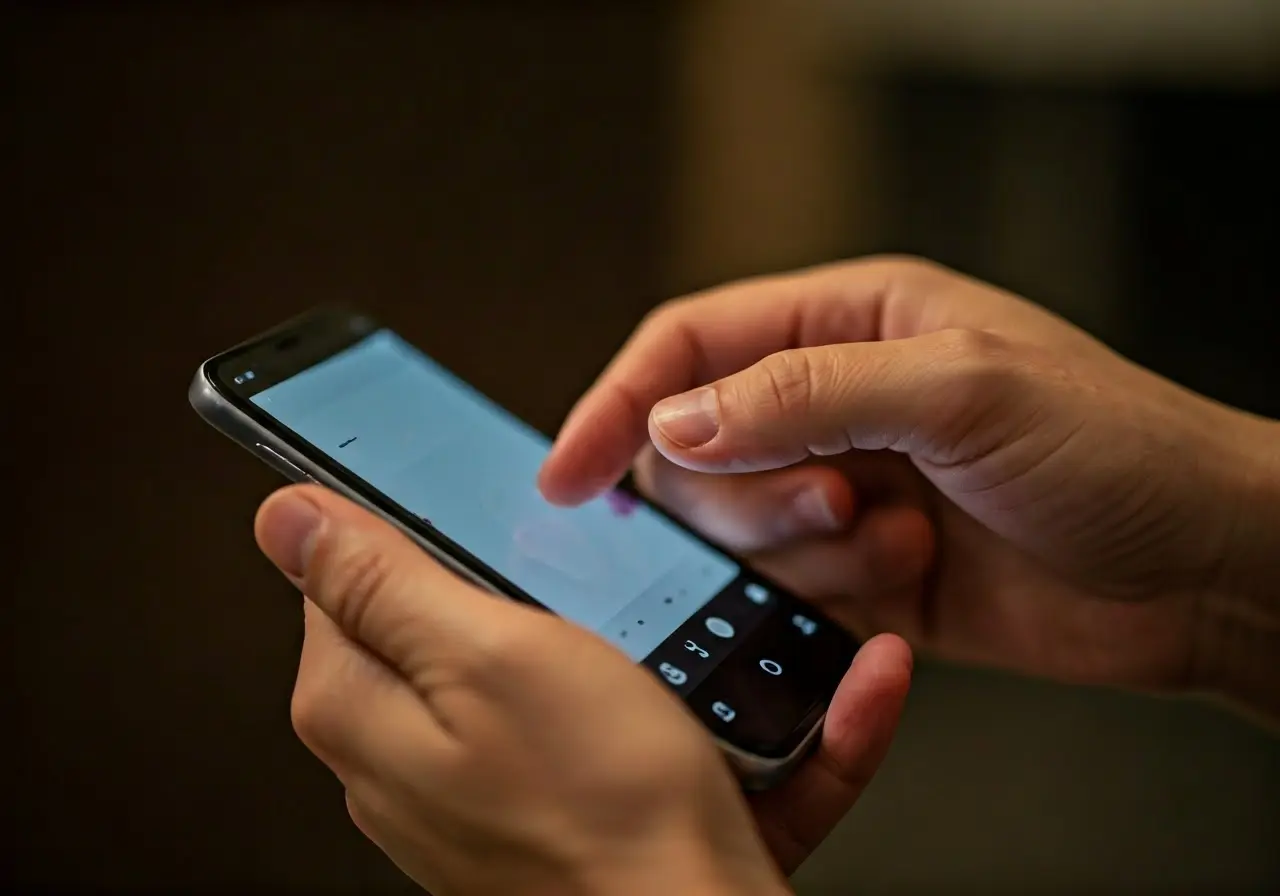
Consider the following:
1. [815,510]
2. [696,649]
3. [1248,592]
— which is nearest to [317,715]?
[696,649]

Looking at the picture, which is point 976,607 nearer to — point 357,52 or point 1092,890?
point 1092,890

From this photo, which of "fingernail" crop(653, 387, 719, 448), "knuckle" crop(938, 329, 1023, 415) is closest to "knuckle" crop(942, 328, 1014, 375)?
"knuckle" crop(938, 329, 1023, 415)

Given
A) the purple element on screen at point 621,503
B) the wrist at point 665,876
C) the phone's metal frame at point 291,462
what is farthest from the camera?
the purple element on screen at point 621,503

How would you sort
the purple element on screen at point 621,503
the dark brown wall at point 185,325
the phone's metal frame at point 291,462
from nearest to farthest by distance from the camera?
the phone's metal frame at point 291,462
the purple element on screen at point 621,503
the dark brown wall at point 185,325

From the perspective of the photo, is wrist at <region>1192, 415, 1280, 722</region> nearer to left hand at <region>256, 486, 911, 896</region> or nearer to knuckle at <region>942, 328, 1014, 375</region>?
knuckle at <region>942, 328, 1014, 375</region>

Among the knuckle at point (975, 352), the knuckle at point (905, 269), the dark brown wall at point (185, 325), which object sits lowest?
the dark brown wall at point (185, 325)

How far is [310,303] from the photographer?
867 millimetres

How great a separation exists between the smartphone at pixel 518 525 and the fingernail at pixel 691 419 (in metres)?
0.07

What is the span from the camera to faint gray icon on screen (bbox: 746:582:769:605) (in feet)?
1.81

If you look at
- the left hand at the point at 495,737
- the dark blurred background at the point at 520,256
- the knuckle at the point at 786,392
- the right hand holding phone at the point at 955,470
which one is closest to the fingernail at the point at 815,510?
the right hand holding phone at the point at 955,470

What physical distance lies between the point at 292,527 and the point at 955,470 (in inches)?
12.2

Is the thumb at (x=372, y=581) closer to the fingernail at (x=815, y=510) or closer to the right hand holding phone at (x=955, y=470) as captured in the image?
the right hand holding phone at (x=955, y=470)

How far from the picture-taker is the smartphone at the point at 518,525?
1.57 ft

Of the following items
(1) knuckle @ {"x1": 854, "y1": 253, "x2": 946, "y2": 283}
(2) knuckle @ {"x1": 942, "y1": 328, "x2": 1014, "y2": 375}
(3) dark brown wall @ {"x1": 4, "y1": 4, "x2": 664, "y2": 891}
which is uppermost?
(2) knuckle @ {"x1": 942, "y1": 328, "x2": 1014, "y2": 375}
